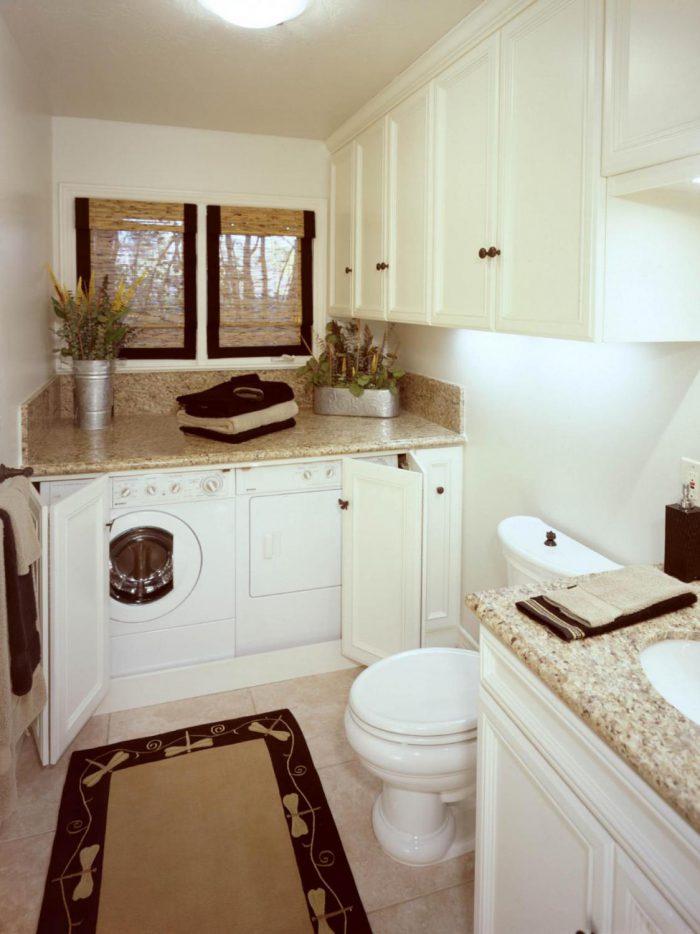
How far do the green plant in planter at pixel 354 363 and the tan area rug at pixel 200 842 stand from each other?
1479 mm

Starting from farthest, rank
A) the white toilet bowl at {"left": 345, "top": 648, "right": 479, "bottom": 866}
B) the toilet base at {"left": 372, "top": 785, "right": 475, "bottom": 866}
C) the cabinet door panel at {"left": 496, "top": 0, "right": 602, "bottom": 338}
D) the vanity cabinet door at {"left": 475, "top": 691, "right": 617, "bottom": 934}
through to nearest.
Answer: the toilet base at {"left": 372, "top": 785, "right": 475, "bottom": 866}, the white toilet bowl at {"left": 345, "top": 648, "right": 479, "bottom": 866}, the cabinet door panel at {"left": 496, "top": 0, "right": 602, "bottom": 338}, the vanity cabinet door at {"left": 475, "top": 691, "right": 617, "bottom": 934}

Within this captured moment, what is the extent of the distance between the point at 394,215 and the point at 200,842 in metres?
2.19

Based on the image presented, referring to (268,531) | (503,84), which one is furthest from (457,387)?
(503,84)

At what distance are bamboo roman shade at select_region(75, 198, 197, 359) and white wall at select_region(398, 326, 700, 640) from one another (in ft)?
4.00

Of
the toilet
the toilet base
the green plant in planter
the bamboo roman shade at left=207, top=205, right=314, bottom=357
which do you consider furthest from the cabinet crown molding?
the toilet base

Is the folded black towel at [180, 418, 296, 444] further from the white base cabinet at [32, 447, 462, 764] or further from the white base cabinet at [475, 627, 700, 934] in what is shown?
the white base cabinet at [475, 627, 700, 934]

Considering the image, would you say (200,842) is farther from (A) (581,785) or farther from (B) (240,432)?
(B) (240,432)

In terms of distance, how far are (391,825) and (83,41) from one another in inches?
99.5

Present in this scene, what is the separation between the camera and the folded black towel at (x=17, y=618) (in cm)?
174

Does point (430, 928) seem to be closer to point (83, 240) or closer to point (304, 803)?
point (304, 803)

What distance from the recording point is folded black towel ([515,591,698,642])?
1201mm

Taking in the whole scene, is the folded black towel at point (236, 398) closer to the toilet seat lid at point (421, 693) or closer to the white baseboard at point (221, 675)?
the white baseboard at point (221, 675)

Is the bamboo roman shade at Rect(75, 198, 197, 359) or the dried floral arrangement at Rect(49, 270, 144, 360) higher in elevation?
the bamboo roman shade at Rect(75, 198, 197, 359)

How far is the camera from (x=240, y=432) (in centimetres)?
264
